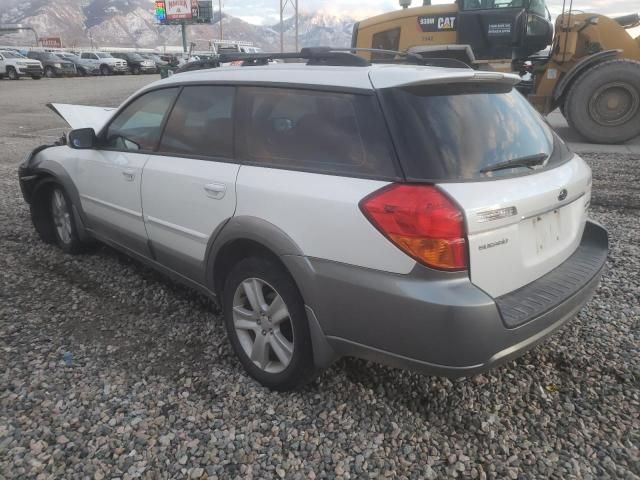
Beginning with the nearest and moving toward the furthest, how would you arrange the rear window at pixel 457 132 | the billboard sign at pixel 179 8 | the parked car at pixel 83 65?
the rear window at pixel 457 132 → the parked car at pixel 83 65 → the billboard sign at pixel 179 8

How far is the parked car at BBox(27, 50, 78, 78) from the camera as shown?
122 ft

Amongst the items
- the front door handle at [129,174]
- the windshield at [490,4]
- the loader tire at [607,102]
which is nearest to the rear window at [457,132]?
the front door handle at [129,174]

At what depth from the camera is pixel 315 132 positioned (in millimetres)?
2562

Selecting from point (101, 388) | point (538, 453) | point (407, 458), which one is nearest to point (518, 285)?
point (538, 453)

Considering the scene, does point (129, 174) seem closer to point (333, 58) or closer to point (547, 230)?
point (333, 58)

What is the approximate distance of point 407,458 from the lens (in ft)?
7.69

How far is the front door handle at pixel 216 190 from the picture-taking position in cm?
283

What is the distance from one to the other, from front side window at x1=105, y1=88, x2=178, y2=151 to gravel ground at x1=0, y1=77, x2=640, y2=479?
1.18m

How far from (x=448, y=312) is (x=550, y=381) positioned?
3.83 feet

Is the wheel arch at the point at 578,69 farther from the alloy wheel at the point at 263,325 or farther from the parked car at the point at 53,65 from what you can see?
the parked car at the point at 53,65

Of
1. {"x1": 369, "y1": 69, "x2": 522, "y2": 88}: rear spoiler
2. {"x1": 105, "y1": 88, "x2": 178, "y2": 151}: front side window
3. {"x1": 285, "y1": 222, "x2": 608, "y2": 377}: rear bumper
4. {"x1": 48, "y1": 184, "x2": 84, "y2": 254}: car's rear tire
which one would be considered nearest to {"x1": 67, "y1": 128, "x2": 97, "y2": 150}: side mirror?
{"x1": 105, "y1": 88, "x2": 178, "y2": 151}: front side window

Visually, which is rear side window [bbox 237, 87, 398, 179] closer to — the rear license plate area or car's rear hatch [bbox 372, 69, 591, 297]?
car's rear hatch [bbox 372, 69, 591, 297]

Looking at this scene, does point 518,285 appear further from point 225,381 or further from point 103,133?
point 103,133

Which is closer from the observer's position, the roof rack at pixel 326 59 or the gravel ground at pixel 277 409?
the gravel ground at pixel 277 409
